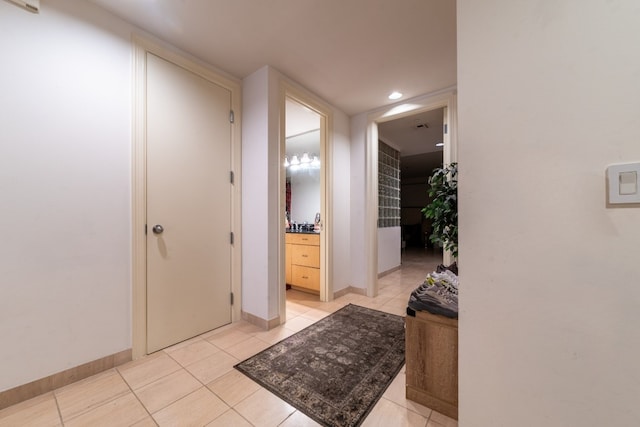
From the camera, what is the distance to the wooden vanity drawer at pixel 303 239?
314 cm

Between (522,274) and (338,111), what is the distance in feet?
9.47

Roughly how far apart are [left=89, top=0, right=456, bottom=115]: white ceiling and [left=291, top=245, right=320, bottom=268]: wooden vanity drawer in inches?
79.8

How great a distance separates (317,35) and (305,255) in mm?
2465

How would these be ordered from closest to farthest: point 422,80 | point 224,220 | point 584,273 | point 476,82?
point 584,273
point 476,82
point 224,220
point 422,80

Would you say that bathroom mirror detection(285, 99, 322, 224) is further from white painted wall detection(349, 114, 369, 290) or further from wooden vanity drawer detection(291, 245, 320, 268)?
wooden vanity drawer detection(291, 245, 320, 268)

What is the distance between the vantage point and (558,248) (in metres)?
0.83

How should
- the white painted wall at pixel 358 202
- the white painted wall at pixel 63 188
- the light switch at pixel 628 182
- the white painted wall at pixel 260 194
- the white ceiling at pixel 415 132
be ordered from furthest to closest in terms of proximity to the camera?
the white ceiling at pixel 415 132 → the white painted wall at pixel 358 202 → the white painted wall at pixel 260 194 → the white painted wall at pixel 63 188 → the light switch at pixel 628 182

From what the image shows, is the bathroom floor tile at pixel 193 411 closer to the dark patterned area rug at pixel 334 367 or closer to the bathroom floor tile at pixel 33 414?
the dark patterned area rug at pixel 334 367

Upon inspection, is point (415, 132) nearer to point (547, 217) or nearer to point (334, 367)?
point (547, 217)

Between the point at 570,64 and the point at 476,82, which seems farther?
the point at 476,82

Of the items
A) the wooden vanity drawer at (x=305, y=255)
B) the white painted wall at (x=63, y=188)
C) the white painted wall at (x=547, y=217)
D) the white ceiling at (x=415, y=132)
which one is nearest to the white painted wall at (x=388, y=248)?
the wooden vanity drawer at (x=305, y=255)

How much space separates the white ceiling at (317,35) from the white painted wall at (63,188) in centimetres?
41

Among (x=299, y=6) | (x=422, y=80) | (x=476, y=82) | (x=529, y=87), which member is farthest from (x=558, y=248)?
(x=422, y=80)

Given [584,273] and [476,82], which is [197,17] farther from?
[584,273]
